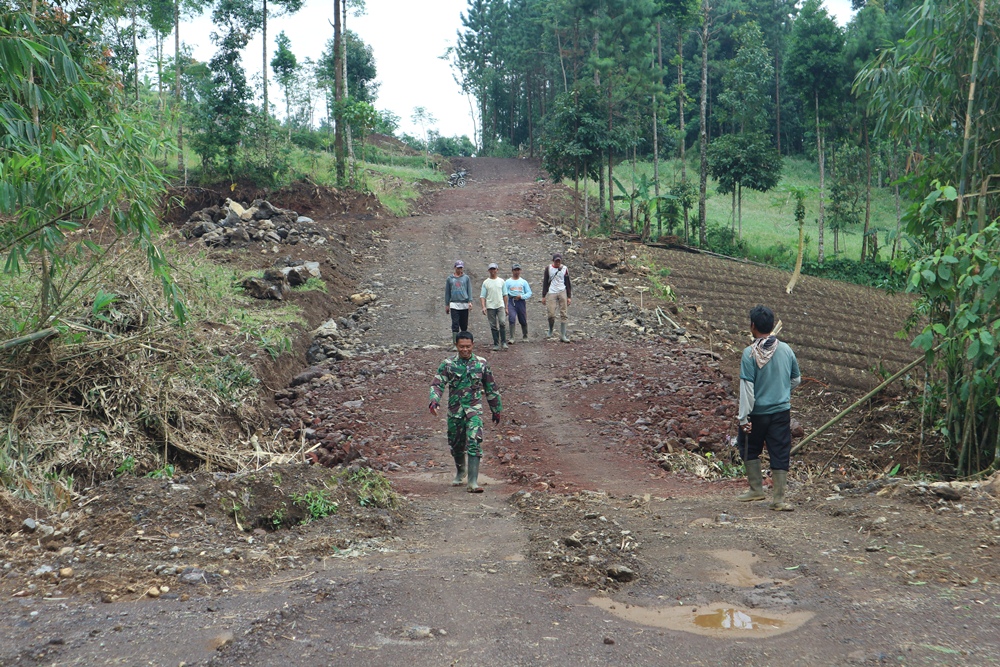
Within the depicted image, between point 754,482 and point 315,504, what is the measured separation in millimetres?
3853

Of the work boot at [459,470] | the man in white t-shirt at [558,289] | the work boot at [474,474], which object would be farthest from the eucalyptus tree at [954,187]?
the man in white t-shirt at [558,289]

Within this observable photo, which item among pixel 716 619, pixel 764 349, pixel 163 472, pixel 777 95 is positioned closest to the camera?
pixel 716 619

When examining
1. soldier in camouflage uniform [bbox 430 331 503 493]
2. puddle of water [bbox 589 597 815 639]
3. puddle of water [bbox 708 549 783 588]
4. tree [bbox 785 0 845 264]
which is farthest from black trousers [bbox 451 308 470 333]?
tree [bbox 785 0 845 264]

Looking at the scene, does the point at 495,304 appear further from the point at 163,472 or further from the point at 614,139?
the point at 614,139

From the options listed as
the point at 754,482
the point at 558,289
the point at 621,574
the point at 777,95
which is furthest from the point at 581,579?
the point at 777,95

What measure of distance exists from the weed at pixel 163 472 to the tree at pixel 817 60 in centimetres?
3077

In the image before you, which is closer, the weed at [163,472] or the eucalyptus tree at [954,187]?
the weed at [163,472]

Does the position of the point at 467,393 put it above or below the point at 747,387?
below

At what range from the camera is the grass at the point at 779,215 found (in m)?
37.1

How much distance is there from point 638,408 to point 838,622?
7443 millimetres

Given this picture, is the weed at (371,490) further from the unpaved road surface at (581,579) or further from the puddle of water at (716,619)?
the puddle of water at (716,619)

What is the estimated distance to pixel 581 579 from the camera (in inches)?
208

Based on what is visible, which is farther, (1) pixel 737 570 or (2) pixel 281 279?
(2) pixel 281 279

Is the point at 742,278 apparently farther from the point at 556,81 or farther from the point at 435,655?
the point at 556,81
